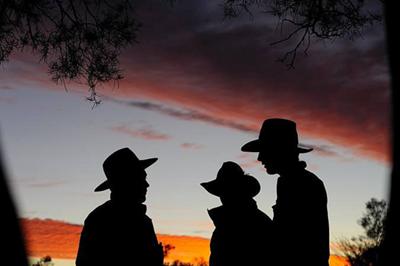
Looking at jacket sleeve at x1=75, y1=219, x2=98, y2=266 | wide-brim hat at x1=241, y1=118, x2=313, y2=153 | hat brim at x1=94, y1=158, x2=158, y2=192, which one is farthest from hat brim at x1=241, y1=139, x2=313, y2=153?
jacket sleeve at x1=75, y1=219, x2=98, y2=266

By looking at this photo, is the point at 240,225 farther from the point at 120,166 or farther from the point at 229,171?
the point at 120,166

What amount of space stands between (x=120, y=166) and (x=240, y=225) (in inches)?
49.2

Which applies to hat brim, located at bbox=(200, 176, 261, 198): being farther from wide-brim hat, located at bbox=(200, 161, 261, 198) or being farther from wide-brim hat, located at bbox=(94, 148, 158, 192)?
wide-brim hat, located at bbox=(94, 148, 158, 192)

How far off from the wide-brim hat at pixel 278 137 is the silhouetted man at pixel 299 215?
3.7 inches

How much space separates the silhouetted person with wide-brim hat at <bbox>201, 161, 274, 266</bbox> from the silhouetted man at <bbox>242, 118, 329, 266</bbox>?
0.38 metres

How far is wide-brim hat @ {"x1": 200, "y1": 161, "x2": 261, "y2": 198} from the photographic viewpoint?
605 centimetres

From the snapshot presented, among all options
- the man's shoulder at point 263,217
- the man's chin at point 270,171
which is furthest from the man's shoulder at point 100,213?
the man's chin at point 270,171

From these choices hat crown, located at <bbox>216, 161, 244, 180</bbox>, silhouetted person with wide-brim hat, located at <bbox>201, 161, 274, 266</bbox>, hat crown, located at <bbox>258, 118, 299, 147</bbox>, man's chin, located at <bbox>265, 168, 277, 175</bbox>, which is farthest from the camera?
hat crown, located at <bbox>216, 161, 244, 180</bbox>

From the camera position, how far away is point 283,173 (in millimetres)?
5605

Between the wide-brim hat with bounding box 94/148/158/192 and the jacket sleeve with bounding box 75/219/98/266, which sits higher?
the wide-brim hat with bounding box 94/148/158/192

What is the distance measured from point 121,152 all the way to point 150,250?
3.24ft

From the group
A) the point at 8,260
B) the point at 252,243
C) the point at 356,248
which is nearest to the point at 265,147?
the point at 252,243

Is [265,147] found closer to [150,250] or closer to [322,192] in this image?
[322,192]

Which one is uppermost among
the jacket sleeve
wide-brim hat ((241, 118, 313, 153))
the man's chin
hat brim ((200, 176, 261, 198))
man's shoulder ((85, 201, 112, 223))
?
wide-brim hat ((241, 118, 313, 153))
